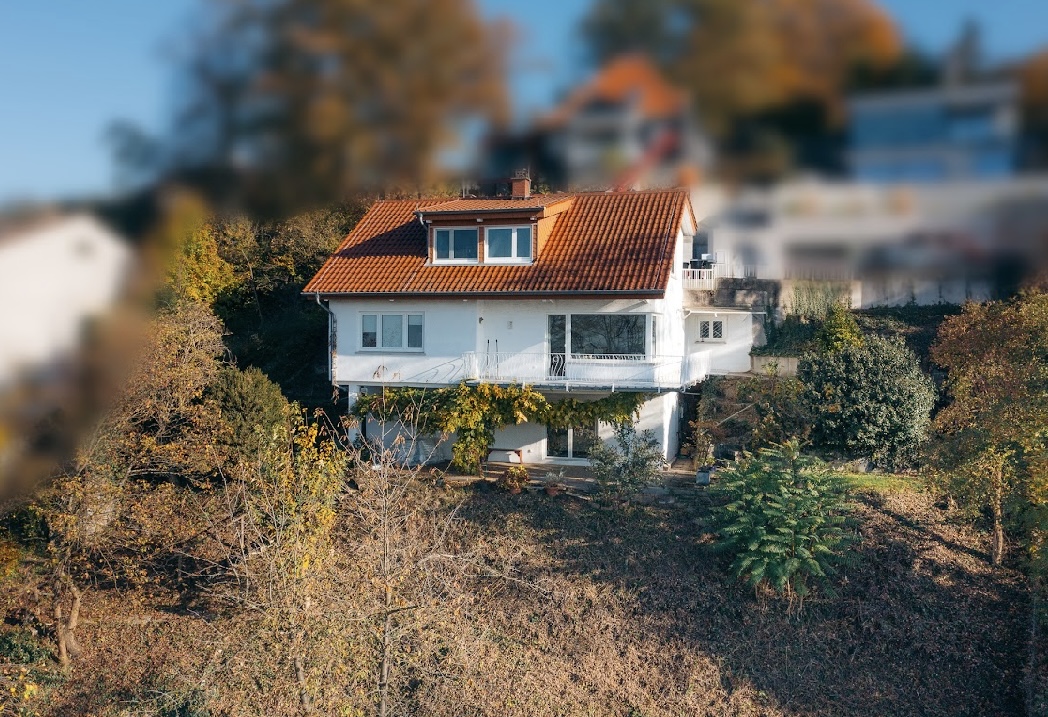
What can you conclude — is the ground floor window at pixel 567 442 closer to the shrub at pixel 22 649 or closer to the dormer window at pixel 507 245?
the dormer window at pixel 507 245

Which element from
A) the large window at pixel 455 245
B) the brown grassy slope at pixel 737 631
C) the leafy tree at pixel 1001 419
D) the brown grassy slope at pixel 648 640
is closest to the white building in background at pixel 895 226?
the brown grassy slope at pixel 648 640

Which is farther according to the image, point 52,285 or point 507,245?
point 507,245

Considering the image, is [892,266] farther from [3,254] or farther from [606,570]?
[606,570]

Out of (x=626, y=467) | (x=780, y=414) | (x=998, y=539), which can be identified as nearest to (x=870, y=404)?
(x=780, y=414)

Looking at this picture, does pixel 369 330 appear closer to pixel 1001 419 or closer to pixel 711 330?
pixel 711 330

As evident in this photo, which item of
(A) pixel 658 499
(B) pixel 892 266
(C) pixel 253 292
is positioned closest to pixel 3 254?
(B) pixel 892 266

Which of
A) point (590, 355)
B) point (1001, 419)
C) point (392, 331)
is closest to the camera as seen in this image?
point (1001, 419)
